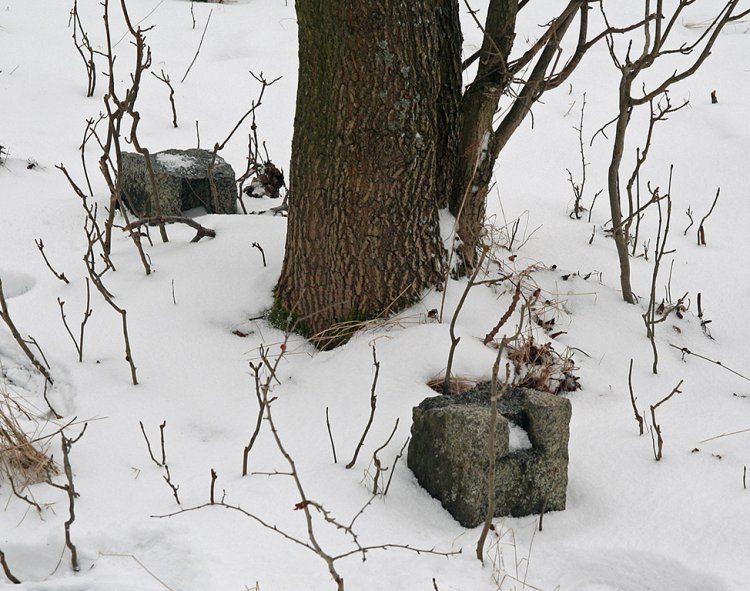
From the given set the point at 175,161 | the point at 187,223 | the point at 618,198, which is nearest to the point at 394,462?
the point at 187,223

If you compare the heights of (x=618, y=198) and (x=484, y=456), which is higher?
(x=618, y=198)

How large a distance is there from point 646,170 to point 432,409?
354 cm

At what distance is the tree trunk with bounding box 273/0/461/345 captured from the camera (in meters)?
2.85

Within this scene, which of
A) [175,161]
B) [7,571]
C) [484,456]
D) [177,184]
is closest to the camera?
[7,571]

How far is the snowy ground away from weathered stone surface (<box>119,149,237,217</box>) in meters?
0.26

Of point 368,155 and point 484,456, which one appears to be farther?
point 368,155

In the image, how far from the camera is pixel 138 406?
2740mm

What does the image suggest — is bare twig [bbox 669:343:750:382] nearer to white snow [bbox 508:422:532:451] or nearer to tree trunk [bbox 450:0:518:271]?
tree trunk [bbox 450:0:518:271]

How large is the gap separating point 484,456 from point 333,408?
688 mm

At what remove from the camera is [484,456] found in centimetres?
229

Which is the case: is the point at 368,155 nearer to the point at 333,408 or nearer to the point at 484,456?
the point at 333,408

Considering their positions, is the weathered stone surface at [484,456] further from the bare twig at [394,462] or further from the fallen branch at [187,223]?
the fallen branch at [187,223]

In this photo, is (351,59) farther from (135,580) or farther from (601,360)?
(135,580)

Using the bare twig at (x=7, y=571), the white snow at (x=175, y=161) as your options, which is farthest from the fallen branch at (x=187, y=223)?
the bare twig at (x=7, y=571)
